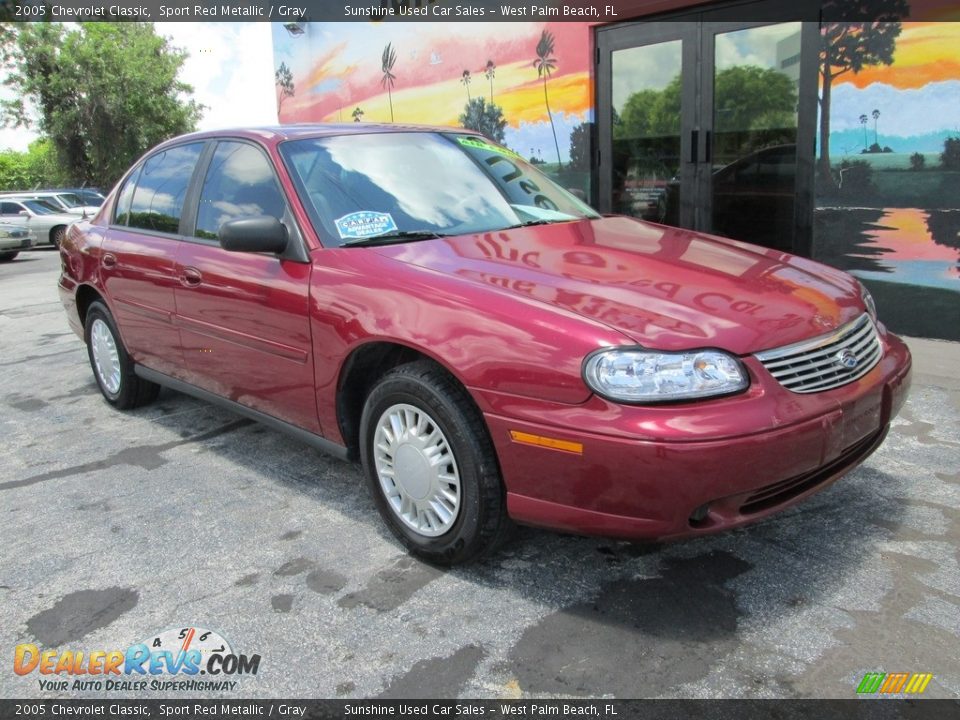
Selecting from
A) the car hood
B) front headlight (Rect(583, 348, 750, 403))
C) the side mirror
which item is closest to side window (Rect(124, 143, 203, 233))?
the side mirror

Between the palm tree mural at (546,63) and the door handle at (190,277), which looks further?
the palm tree mural at (546,63)

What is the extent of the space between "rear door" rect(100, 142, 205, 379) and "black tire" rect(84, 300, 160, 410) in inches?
6.1

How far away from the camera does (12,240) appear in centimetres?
1703

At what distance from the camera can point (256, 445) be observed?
14.6 ft

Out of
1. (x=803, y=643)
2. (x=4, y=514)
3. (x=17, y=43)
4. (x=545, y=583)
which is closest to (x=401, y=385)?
(x=545, y=583)

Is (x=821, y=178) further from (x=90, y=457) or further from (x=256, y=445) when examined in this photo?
(x=90, y=457)

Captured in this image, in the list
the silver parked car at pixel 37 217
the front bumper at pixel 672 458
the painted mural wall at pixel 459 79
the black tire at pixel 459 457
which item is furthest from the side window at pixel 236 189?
the silver parked car at pixel 37 217

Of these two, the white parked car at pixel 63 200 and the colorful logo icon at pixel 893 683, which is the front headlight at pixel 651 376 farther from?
the white parked car at pixel 63 200

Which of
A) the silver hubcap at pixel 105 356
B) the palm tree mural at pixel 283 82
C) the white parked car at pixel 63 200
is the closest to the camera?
the silver hubcap at pixel 105 356

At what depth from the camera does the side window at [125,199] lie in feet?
15.9

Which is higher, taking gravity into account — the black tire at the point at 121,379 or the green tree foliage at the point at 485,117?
the green tree foliage at the point at 485,117

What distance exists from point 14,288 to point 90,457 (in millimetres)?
9203

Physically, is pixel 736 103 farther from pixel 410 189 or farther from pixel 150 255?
pixel 150 255

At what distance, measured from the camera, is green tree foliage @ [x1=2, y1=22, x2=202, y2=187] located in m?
30.5
